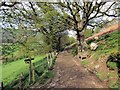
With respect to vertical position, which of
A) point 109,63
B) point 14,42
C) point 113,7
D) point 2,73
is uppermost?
point 113,7

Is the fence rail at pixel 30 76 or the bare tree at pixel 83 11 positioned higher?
the bare tree at pixel 83 11

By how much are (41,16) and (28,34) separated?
2.24 meters

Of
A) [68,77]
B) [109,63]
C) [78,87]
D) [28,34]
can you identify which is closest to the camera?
[78,87]

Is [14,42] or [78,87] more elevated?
[14,42]

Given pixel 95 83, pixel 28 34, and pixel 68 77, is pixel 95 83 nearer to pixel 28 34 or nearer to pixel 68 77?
pixel 68 77

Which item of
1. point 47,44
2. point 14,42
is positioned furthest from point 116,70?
point 47,44

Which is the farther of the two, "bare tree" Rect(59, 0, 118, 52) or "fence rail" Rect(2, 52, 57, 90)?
"bare tree" Rect(59, 0, 118, 52)

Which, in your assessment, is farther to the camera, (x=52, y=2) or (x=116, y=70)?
(x=52, y=2)

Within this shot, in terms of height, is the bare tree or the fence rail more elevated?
the bare tree

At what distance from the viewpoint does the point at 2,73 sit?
22766mm

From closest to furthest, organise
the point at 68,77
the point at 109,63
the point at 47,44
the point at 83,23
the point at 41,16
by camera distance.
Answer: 1. the point at 109,63
2. the point at 68,77
3. the point at 41,16
4. the point at 83,23
5. the point at 47,44

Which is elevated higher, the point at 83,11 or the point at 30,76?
the point at 83,11

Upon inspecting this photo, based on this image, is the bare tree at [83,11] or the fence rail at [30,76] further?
the bare tree at [83,11]

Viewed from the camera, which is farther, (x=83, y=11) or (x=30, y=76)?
(x=83, y=11)
